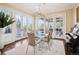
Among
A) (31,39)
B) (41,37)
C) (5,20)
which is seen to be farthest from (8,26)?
(41,37)

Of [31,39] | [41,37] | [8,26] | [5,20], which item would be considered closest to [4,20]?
[5,20]

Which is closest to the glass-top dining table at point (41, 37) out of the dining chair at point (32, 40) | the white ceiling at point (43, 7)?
the dining chair at point (32, 40)

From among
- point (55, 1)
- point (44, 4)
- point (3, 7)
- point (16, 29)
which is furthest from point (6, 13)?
point (55, 1)

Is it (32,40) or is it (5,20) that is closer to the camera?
(5,20)

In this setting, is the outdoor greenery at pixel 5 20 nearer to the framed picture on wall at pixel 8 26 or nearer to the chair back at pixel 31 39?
the framed picture on wall at pixel 8 26

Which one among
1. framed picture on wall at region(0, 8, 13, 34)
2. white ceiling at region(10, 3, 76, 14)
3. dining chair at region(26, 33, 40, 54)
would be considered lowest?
dining chair at region(26, 33, 40, 54)

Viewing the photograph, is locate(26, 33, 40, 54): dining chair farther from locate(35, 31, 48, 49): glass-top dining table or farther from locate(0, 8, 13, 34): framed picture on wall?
locate(0, 8, 13, 34): framed picture on wall

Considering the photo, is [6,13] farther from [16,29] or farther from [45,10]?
[45,10]

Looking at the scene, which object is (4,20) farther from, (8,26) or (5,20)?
(8,26)

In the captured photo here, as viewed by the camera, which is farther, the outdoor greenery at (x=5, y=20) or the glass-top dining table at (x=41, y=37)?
the glass-top dining table at (x=41, y=37)

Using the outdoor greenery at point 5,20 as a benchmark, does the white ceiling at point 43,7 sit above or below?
above

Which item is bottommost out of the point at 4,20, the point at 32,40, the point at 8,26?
the point at 32,40

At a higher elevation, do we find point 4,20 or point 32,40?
point 4,20

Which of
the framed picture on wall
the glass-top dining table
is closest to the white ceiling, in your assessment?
the framed picture on wall
